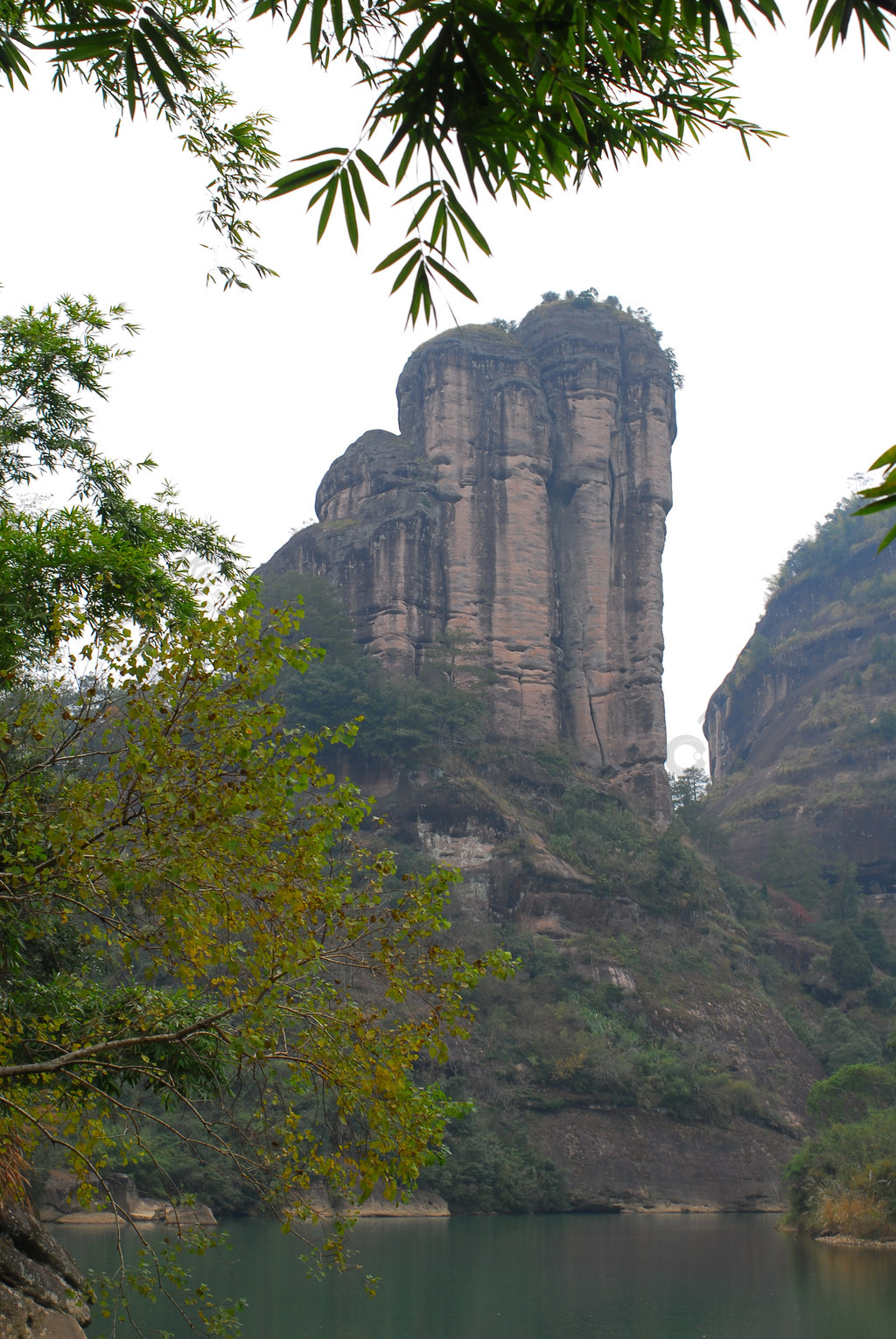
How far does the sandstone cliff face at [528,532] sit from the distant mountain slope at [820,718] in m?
12.9

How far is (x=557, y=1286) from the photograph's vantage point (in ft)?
55.7

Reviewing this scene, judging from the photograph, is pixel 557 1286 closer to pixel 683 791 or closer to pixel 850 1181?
pixel 850 1181

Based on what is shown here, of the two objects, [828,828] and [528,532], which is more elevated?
[528,532]

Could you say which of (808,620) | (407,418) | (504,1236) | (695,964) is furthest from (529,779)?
(808,620)

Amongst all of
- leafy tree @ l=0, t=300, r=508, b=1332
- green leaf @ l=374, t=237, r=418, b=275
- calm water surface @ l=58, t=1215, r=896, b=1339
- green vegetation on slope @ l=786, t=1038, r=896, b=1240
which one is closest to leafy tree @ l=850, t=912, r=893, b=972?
green vegetation on slope @ l=786, t=1038, r=896, b=1240

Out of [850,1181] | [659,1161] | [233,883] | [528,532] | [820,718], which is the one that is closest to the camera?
[233,883]

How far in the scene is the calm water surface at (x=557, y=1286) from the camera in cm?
1383

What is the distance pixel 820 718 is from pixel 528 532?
24117 millimetres

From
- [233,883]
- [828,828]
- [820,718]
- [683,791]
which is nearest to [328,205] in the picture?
[233,883]

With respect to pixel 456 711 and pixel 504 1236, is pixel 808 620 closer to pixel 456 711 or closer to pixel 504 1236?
pixel 456 711

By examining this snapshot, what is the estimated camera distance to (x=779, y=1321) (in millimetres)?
14234

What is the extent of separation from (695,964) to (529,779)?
1016 cm

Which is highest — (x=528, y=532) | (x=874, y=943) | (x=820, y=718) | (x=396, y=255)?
(x=528, y=532)

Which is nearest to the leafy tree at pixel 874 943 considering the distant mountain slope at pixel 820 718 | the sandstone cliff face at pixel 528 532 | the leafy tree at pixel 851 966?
the leafy tree at pixel 851 966
